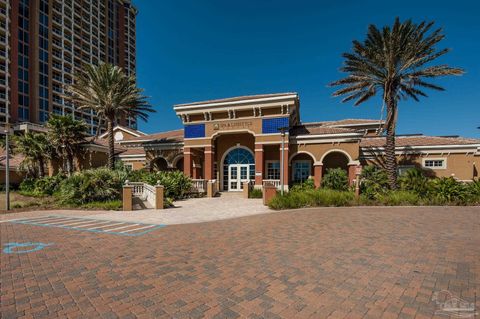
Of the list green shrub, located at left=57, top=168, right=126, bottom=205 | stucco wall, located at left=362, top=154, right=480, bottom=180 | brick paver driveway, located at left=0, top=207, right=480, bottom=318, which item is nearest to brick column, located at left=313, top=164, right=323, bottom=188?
stucco wall, located at left=362, top=154, right=480, bottom=180

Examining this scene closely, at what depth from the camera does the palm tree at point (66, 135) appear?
65.3ft

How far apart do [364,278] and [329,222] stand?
4601 mm

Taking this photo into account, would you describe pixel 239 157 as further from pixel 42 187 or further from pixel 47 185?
pixel 42 187

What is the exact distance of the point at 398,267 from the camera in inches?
177

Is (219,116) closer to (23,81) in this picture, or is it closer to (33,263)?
(33,263)

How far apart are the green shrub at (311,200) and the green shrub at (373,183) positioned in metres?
1.83

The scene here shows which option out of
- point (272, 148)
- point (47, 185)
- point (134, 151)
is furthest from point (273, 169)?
point (47, 185)

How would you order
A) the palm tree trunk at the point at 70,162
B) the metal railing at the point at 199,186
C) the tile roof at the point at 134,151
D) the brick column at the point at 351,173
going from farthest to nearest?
the tile roof at the point at 134,151, the palm tree trunk at the point at 70,162, the metal railing at the point at 199,186, the brick column at the point at 351,173

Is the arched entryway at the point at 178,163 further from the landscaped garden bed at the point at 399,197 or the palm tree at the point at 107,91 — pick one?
the landscaped garden bed at the point at 399,197

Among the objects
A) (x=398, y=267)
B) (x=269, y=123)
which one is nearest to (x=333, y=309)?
(x=398, y=267)

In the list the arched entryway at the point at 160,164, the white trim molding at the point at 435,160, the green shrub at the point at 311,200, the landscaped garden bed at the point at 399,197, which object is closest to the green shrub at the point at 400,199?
the landscaped garden bed at the point at 399,197

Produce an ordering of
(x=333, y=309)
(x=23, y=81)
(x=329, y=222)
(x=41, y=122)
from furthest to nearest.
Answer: (x=41, y=122)
(x=23, y=81)
(x=329, y=222)
(x=333, y=309)

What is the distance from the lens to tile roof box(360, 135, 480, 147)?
1981cm

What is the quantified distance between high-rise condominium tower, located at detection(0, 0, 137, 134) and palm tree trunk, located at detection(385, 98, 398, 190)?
47.2m
